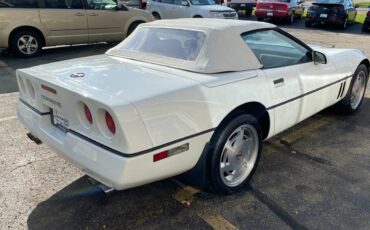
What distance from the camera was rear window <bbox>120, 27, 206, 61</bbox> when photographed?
3215mm

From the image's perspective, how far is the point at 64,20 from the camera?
904cm

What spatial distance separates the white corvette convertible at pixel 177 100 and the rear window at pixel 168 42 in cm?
1

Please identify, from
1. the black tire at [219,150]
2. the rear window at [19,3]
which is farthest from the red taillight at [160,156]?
the rear window at [19,3]

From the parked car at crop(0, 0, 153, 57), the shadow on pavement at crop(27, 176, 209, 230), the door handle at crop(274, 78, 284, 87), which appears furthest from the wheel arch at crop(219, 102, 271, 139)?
the parked car at crop(0, 0, 153, 57)

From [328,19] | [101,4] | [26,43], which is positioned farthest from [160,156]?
[328,19]

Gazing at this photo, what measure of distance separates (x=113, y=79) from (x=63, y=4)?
23.7ft

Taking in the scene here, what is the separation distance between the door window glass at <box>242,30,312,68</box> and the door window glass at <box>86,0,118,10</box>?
270 inches

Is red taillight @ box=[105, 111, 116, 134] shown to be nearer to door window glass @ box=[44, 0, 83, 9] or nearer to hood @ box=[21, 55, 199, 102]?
hood @ box=[21, 55, 199, 102]

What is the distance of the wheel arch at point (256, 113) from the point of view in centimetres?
294

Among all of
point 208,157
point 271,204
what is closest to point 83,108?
point 208,157

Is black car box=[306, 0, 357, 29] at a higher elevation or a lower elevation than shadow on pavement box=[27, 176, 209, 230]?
higher

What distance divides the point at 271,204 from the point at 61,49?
8.38m

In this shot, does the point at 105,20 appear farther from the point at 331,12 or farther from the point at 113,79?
the point at 331,12

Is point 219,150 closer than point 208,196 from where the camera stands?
Yes
